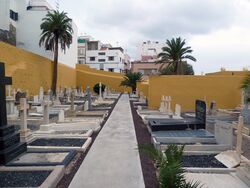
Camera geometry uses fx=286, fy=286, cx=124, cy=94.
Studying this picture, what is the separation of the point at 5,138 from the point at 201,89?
1661cm

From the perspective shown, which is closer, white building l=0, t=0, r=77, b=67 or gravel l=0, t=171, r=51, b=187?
gravel l=0, t=171, r=51, b=187

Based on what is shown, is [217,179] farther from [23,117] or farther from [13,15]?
[13,15]

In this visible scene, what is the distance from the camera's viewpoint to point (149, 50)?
9706 cm

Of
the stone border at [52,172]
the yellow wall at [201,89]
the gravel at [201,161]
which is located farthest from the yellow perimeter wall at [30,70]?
the gravel at [201,161]

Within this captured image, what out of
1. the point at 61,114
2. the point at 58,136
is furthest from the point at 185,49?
the point at 58,136

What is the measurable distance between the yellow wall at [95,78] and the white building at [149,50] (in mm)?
35271

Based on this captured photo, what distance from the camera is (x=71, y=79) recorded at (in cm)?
4853

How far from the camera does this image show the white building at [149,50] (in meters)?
90.5

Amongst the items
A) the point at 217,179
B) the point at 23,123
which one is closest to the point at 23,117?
the point at 23,123

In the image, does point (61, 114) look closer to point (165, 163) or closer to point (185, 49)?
point (165, 163)

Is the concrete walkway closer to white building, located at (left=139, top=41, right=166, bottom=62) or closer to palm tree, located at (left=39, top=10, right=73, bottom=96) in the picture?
palm tree, located at (left=39, top=10, right=73, bottom=96)

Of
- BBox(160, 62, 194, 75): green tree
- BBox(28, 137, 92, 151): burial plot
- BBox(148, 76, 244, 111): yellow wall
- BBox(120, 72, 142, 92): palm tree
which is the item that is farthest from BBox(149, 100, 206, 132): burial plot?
BBox(120, 72, 142, 92): palm tree

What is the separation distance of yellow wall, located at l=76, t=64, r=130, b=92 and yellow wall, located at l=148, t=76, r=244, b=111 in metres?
32.8

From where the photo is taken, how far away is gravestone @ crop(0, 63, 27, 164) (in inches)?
262
